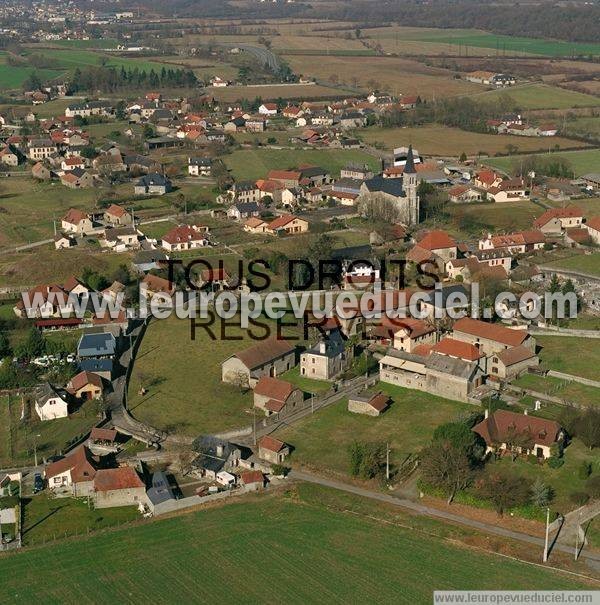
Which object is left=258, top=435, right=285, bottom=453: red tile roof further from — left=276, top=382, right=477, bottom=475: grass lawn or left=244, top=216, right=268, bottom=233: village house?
left=244, top=216, right=268, bottom=233: village house

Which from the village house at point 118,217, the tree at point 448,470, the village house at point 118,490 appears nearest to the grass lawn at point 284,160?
the village house at point 118,217

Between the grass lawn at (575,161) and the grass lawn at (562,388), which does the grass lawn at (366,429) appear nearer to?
the grass lawn at (562,388)

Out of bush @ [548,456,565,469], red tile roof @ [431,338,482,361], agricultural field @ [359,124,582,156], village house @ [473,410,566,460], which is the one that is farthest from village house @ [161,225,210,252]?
agricultural field @ [359,124,582,156]

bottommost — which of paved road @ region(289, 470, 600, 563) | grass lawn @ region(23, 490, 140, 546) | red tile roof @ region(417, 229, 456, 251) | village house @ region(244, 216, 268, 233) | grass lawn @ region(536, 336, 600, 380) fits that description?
grass lawn @ region(23, 490, 140, 546)

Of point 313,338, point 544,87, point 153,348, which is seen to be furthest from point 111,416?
point 544,87

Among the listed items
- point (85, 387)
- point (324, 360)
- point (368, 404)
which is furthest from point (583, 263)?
point (85, 387)

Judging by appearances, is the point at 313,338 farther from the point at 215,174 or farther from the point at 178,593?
the point at 215,174
